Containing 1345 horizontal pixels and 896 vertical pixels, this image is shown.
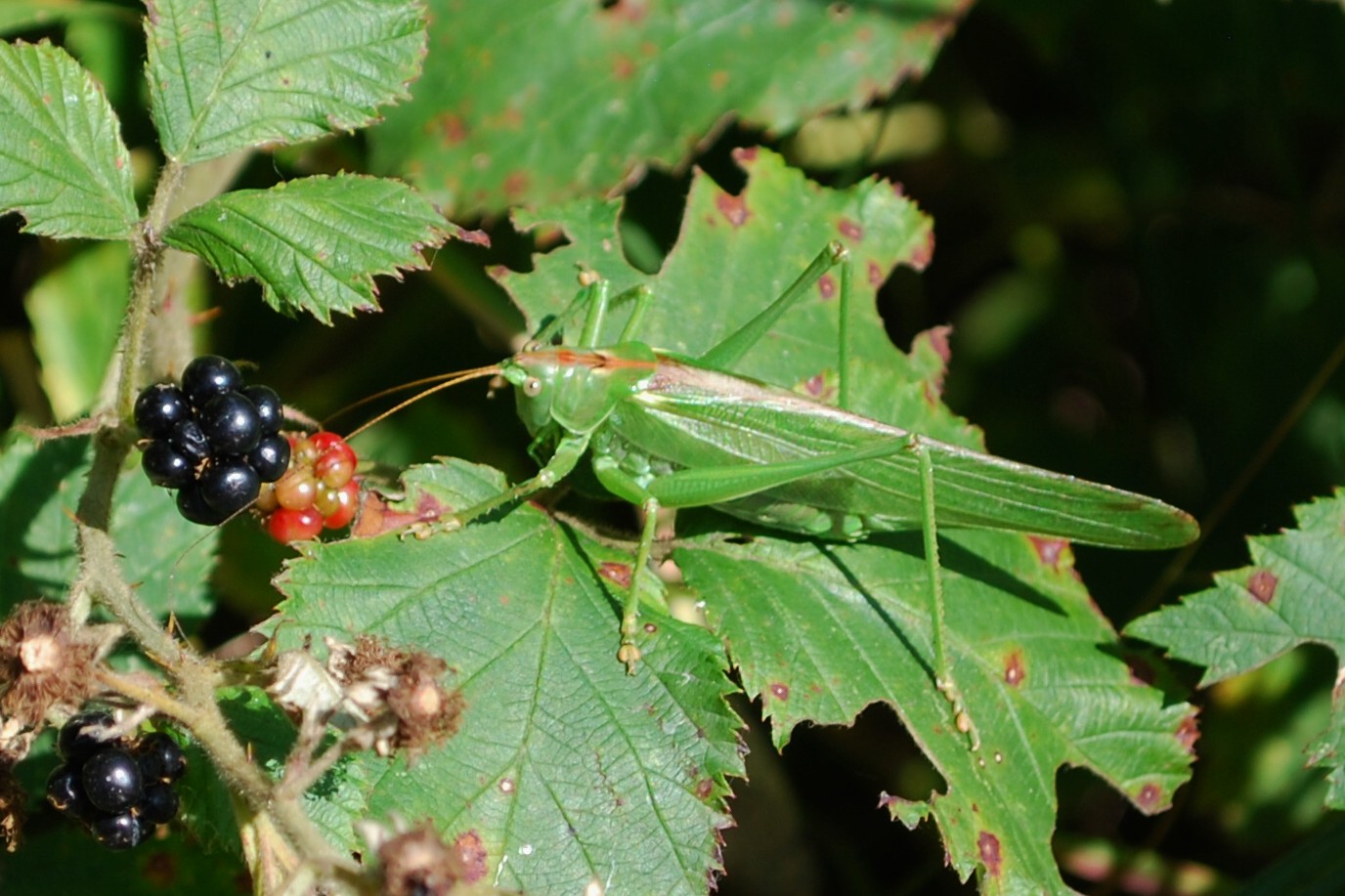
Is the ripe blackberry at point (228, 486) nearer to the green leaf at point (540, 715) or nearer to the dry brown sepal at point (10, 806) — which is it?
the green leaf at point (540, 715)

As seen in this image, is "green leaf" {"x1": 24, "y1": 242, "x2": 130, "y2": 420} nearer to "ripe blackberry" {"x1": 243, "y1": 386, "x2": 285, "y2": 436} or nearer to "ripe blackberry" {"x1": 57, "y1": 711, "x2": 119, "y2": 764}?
"ripe blackberry" {"x1": 243, "y1": 386, "x2": 285, "y2": 436}

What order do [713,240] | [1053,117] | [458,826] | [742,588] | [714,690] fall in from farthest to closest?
[1053,117]
[713,240]
[742,588]
[714,690]
[458,826]

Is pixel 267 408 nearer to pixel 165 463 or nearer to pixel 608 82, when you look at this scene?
pixel 165 463

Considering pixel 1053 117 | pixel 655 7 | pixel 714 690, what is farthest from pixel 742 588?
pixel 1053 117

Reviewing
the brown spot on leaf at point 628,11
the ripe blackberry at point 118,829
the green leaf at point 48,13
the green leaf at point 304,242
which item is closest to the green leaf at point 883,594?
the green leaf at point 304,242

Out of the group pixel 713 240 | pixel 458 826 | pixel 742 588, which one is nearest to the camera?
pixel 458 826

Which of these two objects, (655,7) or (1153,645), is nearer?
(1153,645)

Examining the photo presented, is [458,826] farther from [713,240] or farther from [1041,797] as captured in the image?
[713,240]
